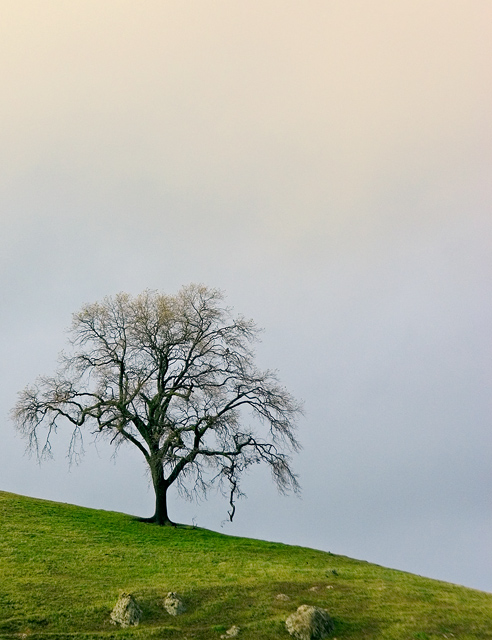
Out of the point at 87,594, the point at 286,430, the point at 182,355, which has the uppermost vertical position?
the point at 182,355

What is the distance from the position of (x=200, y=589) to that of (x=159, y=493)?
58.1 feet

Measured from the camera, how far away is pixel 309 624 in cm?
1998

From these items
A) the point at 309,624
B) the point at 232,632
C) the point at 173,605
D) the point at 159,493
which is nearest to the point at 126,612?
the point at 173,605

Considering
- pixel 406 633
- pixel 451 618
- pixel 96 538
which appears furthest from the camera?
pixel 96 538

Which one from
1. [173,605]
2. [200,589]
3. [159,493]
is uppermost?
[159,493]

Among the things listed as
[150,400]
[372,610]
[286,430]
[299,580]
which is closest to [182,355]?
[150,400]

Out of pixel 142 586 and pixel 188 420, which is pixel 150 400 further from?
pixel 142 586

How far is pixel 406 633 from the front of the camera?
65.7 feet

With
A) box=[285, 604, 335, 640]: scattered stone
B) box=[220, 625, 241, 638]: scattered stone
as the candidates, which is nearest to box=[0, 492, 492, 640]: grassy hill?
box=[220, 625, 241, 638]: scattered stone

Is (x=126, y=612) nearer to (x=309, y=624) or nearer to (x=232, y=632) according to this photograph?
(x=232, y=632)

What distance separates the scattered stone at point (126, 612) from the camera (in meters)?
20.0

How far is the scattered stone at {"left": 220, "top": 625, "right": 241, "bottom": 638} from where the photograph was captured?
19.3 m

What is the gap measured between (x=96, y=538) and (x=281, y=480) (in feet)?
43.8

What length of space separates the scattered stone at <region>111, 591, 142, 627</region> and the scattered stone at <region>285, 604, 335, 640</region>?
561cm
